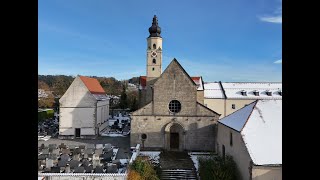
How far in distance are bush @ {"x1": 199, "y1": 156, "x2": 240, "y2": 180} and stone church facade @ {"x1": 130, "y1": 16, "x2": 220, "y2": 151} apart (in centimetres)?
801

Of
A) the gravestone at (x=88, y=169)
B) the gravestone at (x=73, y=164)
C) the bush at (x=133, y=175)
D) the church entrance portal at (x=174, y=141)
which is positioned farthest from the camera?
the church entrance portal at (x=174, y=141)

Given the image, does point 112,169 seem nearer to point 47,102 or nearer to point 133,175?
point 133,175

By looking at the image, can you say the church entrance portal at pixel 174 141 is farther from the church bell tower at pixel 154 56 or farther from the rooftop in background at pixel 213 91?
the rooftop in background at pixel 213 91

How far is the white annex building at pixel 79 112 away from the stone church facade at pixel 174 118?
10.5 metres

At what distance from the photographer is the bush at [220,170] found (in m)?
18.0

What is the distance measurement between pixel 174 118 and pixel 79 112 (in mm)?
14569

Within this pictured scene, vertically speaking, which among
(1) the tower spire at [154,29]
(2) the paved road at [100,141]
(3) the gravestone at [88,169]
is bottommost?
(2) the paved road at [100,141]

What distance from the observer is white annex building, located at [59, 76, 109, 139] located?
3697cm

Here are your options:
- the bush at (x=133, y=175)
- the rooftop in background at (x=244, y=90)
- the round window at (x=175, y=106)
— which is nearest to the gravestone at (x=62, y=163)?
the bush at (x=133, y=175)

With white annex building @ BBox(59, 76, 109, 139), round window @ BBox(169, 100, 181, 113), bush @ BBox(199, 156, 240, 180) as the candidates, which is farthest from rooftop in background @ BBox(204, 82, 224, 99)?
bush @ BBox(199, 156, 240, 180)

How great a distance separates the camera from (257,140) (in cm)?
1802
